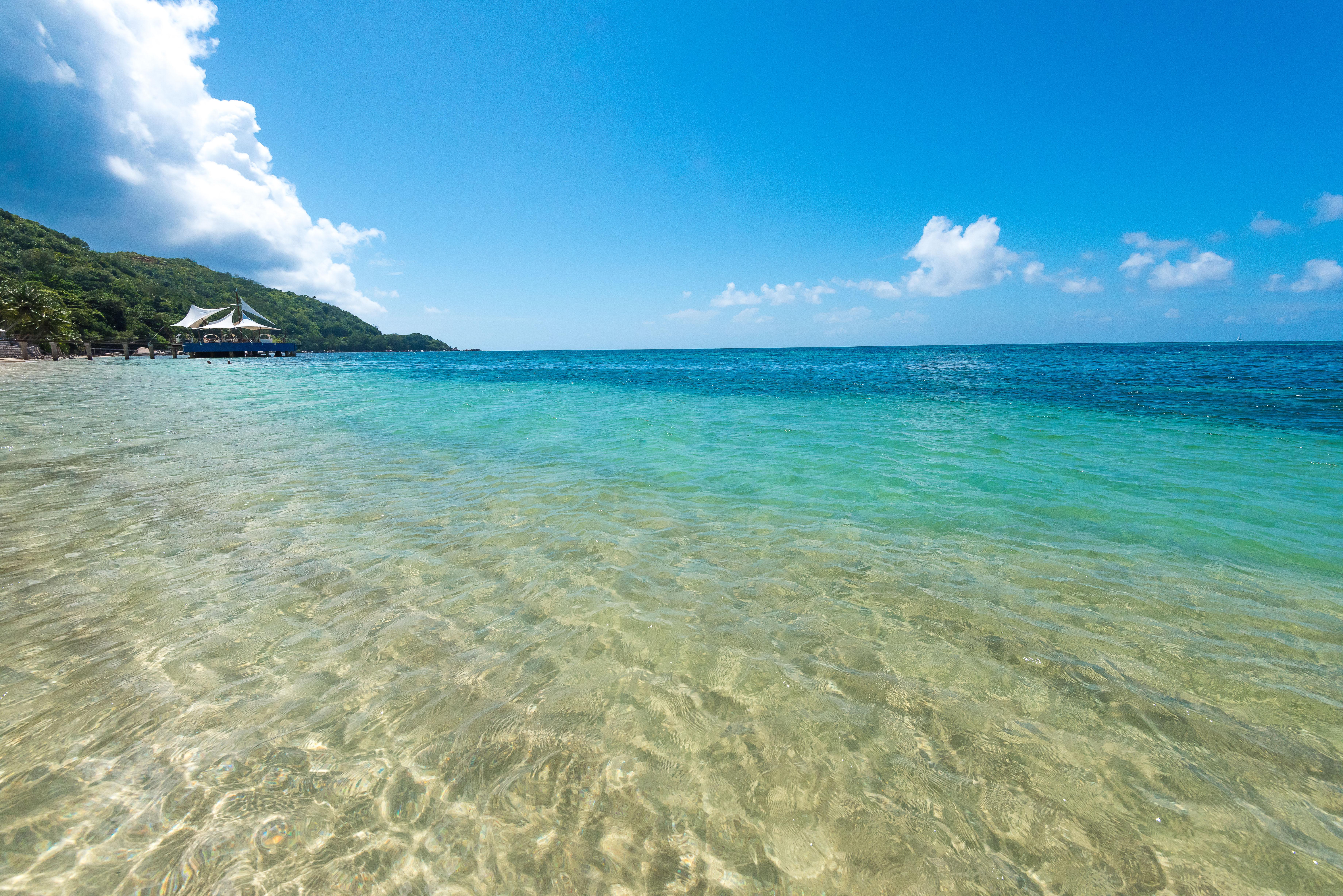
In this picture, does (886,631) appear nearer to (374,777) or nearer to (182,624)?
(374,777)

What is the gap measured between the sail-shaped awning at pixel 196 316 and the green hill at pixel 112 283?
6.43 meters

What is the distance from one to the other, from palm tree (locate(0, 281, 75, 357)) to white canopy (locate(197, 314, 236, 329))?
23.7 meters

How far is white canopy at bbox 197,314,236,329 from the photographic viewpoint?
87.2m

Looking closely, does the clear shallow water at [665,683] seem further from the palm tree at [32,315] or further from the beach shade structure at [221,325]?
the beach shade structure at [221,325]

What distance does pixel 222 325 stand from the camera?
87.6m

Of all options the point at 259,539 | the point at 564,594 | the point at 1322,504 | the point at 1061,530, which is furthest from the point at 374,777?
the point at 1322,504

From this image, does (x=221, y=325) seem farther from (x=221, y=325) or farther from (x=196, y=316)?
A: (x=196, y=316)

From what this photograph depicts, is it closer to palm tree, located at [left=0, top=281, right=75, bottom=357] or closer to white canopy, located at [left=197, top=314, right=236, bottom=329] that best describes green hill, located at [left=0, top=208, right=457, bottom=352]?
white canopy, located at [left=197, top=314, right=236, bottom=329]

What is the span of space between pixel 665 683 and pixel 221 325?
4663 inches

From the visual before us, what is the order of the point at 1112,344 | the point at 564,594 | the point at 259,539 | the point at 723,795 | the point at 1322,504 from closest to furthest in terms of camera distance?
1. the point at 723,795
2. the point at 564,594
3. the point at 259,539
4. the point at 1322,504
5. the point at 1112,344

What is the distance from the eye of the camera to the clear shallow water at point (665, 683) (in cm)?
233

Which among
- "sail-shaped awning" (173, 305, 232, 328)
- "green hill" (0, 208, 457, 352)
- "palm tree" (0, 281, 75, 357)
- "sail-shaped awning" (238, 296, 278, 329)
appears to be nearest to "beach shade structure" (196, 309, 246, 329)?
"sail-shaped awning" (173, 305, 232, 328)

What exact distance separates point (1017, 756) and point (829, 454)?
9.46 m

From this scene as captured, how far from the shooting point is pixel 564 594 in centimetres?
486
